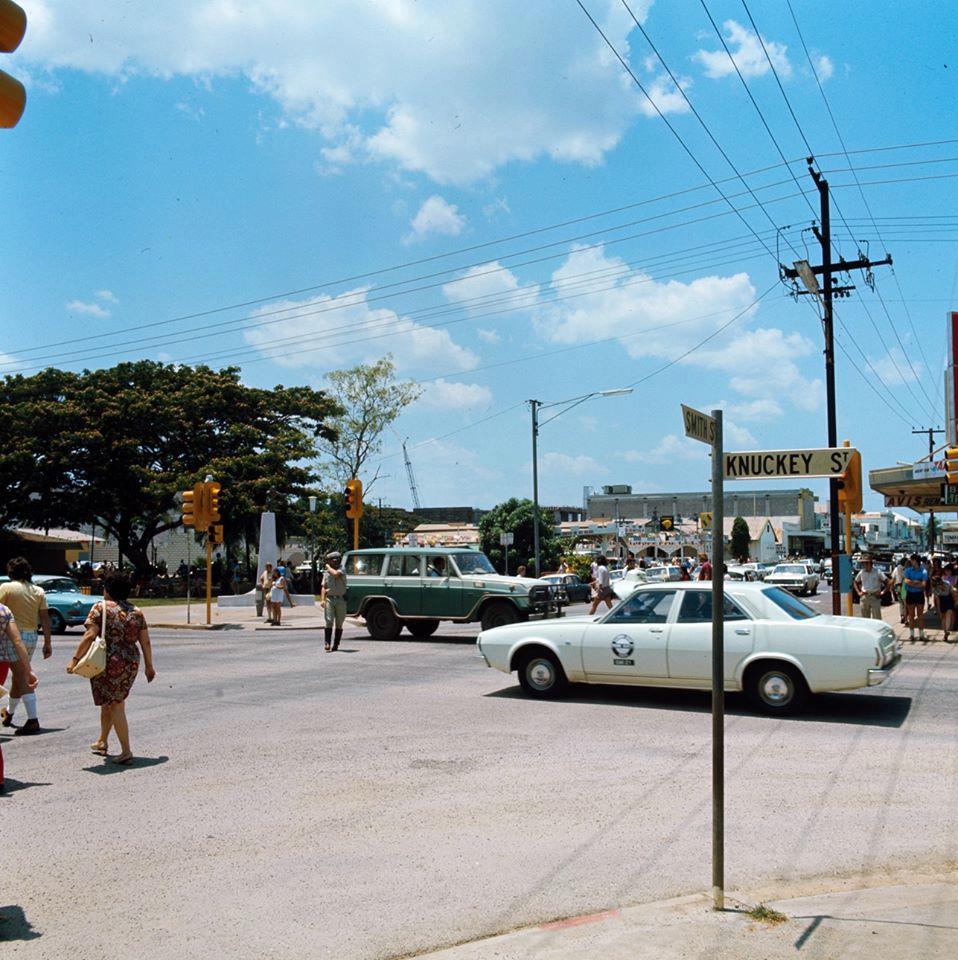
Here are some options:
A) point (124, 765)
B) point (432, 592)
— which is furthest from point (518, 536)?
point (124, 765)

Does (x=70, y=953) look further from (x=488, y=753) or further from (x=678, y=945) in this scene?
(x=488, y=753)

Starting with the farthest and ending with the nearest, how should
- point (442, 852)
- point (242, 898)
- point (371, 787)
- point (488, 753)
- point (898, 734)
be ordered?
1. point (898, 734)
2. point (488, 753)
3. point (371, 787)
4. point (442, 852)
5. point (242, 898)

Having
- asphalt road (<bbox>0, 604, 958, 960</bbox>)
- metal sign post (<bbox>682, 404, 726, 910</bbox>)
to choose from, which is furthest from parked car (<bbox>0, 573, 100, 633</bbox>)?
metal sign post (<bbox>682, 404, 726, 910</bbox>)

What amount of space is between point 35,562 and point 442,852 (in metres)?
53.8

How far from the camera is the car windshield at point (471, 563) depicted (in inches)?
777

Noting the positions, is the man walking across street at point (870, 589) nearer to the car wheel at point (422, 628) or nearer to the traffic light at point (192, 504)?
the car wheel at point (422, 628)

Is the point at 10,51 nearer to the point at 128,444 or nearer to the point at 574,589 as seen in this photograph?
the point at 574,589

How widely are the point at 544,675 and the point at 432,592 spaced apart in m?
8.46

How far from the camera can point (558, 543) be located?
56.9m

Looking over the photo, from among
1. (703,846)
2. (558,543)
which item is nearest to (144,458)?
(558,543)

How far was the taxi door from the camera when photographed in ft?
35.0

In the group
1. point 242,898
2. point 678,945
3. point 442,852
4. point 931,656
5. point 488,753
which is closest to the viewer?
point 678,945

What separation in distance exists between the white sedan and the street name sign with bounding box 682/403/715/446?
5563 mm

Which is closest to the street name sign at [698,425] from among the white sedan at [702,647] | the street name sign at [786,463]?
the street name sign at [786,463]
